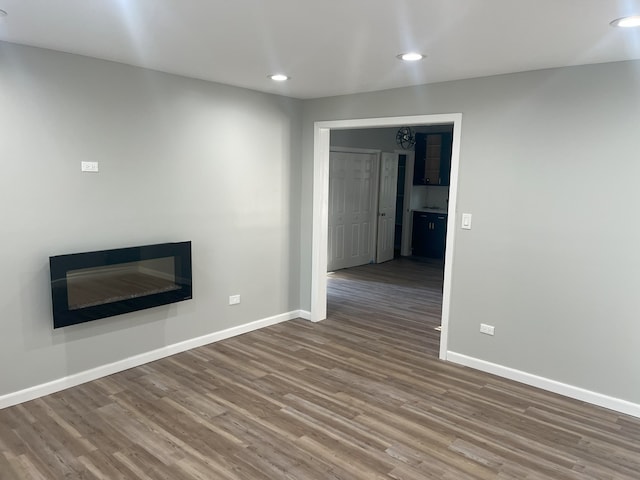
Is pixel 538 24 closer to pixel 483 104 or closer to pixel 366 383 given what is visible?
pixel 483 104

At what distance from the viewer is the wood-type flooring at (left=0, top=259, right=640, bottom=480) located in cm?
252

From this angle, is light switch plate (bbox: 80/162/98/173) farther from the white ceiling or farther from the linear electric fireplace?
the white ceiling

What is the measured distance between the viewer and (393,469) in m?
2.51

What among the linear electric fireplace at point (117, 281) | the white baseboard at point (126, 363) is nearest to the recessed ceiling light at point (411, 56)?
the linear electric fireplace at point (117, 281)

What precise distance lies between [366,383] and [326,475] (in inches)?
46.3

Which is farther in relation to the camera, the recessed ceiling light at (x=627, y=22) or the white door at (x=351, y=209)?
the white door at (x=351, y=209)

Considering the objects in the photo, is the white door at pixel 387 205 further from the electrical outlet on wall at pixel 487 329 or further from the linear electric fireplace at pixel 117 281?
the linear electric fireplace at pixel 117 281

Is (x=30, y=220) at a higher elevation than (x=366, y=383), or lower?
higher

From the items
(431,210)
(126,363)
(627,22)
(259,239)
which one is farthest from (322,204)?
(431,210)

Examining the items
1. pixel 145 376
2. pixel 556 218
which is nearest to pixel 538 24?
pixel 556 218

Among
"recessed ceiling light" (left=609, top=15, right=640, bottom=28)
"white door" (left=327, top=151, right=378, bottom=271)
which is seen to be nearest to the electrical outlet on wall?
"recessed ceiling light" (left=609, top=15, right=640, bottom=28)

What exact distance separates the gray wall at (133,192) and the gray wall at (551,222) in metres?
1.61

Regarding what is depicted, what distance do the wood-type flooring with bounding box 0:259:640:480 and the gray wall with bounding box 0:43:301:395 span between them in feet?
1.28

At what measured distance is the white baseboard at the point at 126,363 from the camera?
3145 mm
